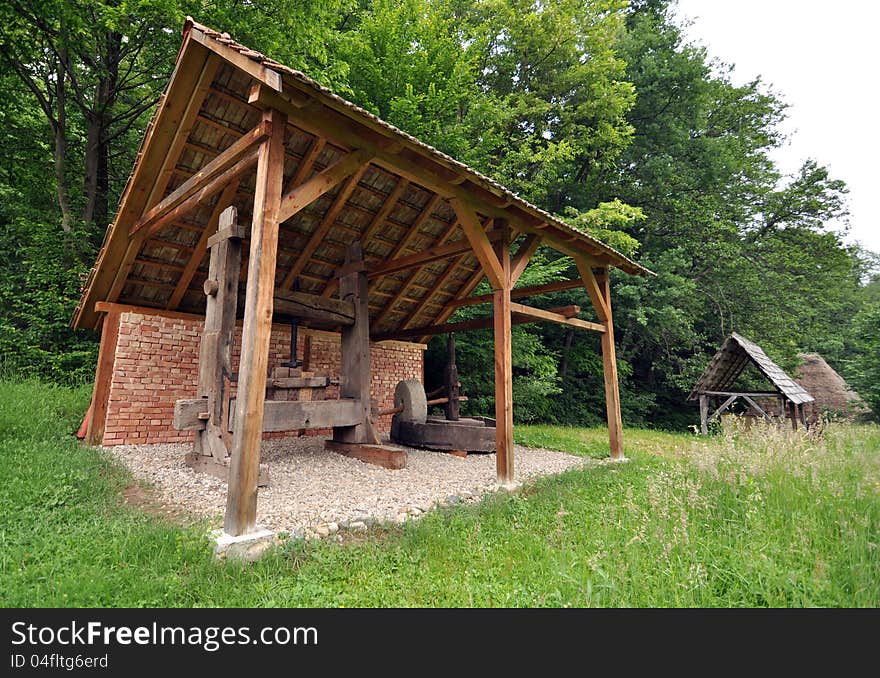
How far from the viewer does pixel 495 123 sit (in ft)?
45.5

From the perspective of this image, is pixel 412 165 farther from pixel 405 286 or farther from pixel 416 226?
pixel 405 286

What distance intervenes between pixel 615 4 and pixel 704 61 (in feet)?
14.2

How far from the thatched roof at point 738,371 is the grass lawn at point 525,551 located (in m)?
8.97

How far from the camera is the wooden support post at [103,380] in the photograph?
6664 mm

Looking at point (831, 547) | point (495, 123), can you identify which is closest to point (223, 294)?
point (831, 547)

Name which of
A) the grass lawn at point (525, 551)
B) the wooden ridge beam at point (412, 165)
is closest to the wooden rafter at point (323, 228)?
the wooden ridge beam at point (412, 165)

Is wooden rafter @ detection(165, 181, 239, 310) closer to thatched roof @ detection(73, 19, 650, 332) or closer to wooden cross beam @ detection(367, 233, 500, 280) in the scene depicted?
thatched roof @ detection(73, 19, 650, 332)

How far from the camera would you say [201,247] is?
658 centimetres

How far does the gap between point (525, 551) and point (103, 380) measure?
6786 mm

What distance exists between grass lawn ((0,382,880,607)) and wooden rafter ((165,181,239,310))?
3.35 m

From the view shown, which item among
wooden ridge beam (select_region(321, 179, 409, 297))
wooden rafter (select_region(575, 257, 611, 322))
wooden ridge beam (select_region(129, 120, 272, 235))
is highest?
wooden ridge beam (select_region(321, 179, 409, 297))

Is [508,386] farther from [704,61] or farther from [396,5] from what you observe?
[704,61]

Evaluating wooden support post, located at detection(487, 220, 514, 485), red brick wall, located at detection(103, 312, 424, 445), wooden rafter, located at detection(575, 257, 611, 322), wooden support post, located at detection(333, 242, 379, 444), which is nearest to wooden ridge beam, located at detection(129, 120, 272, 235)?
red brick wall, located at detection(103, 312, 424, 445)

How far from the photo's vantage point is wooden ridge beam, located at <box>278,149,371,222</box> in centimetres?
384
